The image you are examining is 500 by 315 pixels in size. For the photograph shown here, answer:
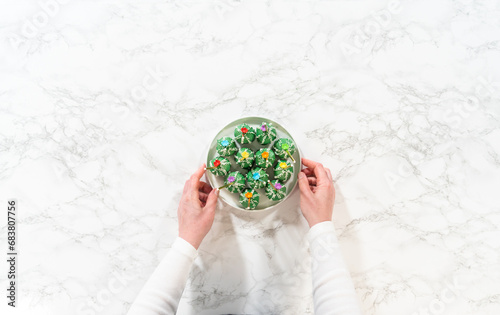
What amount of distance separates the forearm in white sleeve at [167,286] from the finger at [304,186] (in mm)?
442

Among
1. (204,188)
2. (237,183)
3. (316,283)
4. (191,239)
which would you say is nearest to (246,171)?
(237,183)

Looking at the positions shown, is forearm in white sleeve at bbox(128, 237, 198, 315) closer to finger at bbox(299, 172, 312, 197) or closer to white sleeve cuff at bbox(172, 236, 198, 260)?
white sleeve cuff at bbox(172, 236, 198, 260)

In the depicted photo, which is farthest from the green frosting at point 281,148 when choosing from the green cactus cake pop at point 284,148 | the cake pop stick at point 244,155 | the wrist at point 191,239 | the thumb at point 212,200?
the wrist at point 191,239

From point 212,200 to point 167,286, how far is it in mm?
319

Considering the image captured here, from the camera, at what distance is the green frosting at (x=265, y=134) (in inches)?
46.1

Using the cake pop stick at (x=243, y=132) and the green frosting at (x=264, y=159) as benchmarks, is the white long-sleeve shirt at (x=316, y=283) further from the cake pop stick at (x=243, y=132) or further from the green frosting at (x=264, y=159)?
the cake pop stick at (x=243, y=132)

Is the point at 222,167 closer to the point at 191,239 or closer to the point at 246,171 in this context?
the point at 246,171

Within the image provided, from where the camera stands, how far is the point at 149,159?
131 centimetres

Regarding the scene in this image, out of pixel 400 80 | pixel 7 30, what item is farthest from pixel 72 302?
pixel 400 80

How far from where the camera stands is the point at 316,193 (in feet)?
3.93

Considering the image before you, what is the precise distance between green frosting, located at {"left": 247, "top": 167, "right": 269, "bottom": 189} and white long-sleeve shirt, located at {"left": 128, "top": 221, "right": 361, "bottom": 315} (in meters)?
0.26

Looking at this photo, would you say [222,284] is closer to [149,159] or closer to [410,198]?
[149,159]

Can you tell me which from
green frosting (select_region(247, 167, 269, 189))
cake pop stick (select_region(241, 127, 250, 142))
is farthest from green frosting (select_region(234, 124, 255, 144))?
green frosting (select_region(247, 167, 269, 189))

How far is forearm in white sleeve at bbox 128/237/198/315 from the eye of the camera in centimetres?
101
